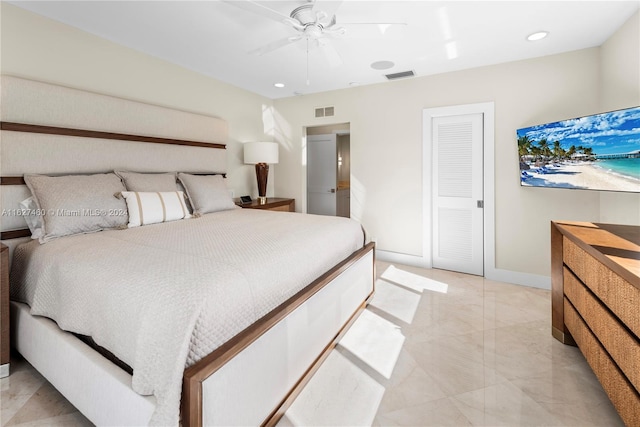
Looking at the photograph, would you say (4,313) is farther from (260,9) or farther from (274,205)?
(274,205)

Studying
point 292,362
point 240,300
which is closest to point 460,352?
point 292,362

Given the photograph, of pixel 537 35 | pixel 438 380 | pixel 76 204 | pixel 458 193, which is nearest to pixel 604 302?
pixel 438 380

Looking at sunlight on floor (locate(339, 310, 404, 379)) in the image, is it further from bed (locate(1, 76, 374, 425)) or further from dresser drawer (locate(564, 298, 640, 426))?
dresser drawer (locate(564, 298, 640, 426))

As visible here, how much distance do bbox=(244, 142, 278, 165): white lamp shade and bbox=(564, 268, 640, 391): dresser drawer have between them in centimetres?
357

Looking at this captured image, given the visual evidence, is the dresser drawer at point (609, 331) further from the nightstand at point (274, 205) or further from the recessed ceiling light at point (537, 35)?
the nightstand at point (274, 205)

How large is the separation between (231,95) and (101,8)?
6.39ft

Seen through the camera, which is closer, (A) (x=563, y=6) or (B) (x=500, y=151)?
(A) (x=563, y=6)

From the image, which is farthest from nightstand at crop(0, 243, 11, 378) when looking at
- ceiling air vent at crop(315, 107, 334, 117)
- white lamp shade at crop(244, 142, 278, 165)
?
ceiling air vent at crop(315, 107, 334, 117)

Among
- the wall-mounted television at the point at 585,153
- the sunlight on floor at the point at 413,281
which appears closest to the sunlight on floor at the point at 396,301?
the sunlight on floor at the point at 413,281

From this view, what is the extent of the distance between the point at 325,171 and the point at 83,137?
3.78 m

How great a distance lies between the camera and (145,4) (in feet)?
7.52

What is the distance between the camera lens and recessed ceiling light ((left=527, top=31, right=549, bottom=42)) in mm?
2732

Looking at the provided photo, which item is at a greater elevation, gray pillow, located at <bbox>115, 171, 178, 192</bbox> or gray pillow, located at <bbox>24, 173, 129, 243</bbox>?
gray pillow, located at <bbox>115, 171, 178, 192</bbox>

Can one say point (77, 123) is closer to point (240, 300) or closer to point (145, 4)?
point (145, 4)
